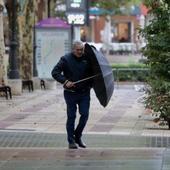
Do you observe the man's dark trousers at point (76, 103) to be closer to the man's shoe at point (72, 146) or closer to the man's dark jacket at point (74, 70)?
the man's dark jacket at point (74, 70)

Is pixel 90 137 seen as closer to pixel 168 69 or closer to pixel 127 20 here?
pixel 168 69

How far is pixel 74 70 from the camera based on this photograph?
11.0 m

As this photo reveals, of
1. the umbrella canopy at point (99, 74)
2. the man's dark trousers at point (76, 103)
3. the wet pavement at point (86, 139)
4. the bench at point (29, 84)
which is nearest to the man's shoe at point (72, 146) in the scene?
the wet pavement at point (86, 139)

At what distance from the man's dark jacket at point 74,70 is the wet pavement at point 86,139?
1064mm

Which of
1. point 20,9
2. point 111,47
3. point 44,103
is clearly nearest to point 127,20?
point 111,47

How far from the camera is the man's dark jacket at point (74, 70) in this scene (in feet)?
35.8

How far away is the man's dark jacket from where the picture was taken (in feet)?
35.8

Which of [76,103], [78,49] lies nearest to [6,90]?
[76,103]

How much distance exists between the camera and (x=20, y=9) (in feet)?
86.0

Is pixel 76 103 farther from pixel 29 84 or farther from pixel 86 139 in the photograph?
pixel 29 84

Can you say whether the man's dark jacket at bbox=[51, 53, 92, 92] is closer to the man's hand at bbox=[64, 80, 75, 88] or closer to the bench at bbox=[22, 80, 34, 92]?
the man's hand at bbox=[64, 80, 75, 88]

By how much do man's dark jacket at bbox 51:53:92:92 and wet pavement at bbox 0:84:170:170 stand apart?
1064 mm

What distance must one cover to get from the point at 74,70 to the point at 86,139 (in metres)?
2.07

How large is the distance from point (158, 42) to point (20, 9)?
12502mm
